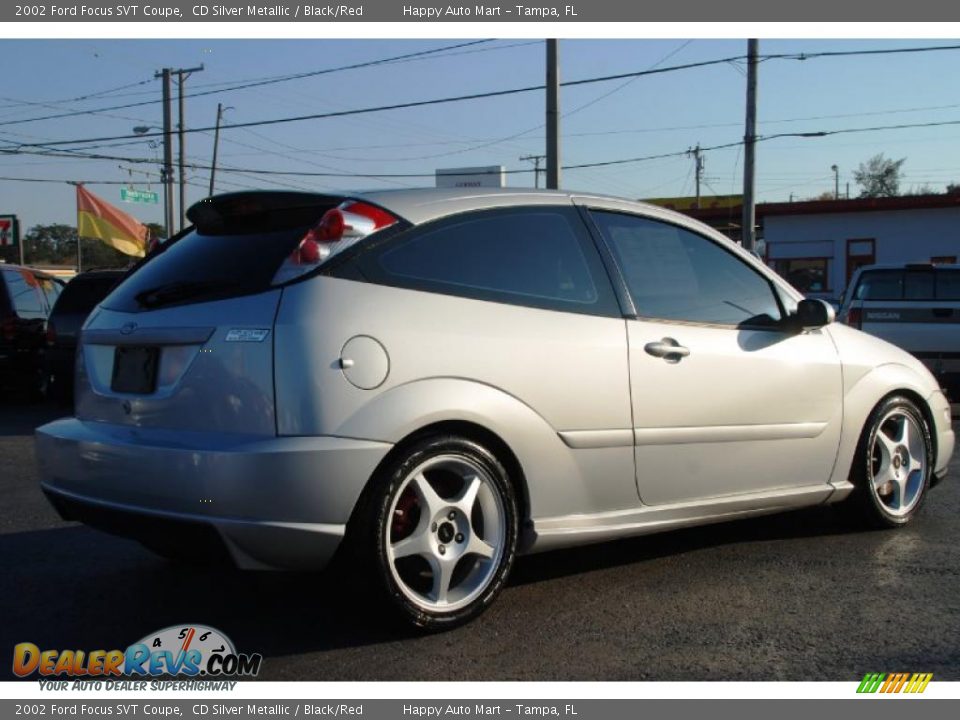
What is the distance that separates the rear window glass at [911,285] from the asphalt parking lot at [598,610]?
7124mm

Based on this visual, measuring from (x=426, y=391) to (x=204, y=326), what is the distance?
0.81 m

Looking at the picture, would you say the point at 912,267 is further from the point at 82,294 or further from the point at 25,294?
the point at 25,294

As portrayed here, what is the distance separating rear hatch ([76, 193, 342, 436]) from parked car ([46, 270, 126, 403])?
7994mm

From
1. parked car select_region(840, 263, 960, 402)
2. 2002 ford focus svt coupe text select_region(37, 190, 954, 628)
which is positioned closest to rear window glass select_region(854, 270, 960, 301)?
parked car select_region(840, 263, 960, 402)

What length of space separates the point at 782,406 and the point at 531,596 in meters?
1.56

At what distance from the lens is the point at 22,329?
12984 millimetres

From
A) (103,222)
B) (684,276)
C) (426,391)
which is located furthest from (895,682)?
(103,222)

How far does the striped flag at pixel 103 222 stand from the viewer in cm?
3241

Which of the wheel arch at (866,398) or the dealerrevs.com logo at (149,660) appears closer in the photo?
the dealerrevs.com logo at (149,660)

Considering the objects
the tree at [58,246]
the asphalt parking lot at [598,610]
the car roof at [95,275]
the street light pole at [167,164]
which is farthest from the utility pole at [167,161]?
the tree at [58,246]

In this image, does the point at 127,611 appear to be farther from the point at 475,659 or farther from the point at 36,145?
the point at 36,145

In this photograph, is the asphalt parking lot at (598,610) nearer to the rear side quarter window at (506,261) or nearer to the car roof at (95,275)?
the rear side quarter window at (506,261)

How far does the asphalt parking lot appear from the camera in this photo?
3.40 m
